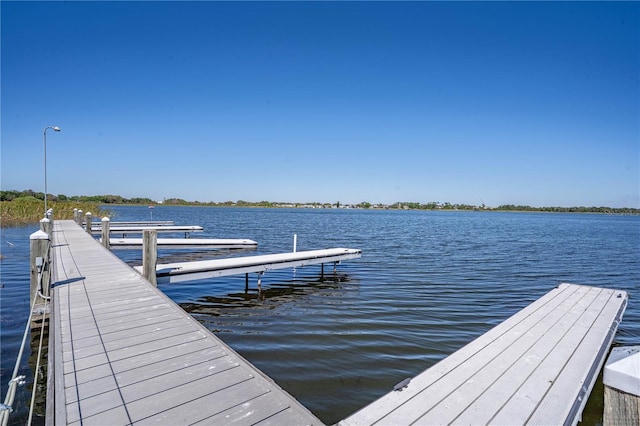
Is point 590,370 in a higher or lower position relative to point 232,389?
lower

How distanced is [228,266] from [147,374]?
677cm

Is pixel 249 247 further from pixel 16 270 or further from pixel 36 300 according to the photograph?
pixel 36 300

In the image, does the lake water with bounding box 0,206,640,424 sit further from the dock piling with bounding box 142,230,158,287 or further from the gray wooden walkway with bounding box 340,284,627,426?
the dock piling with bounding box 142,230,158,287

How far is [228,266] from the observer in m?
10.1

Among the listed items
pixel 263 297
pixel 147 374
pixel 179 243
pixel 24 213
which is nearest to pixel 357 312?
pixel 263 297

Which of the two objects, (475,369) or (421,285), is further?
(421,285)

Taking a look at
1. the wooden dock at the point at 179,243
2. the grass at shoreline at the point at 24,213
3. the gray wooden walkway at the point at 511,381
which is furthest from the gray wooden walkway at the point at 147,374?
the grass at shoreline at the point at 24,213

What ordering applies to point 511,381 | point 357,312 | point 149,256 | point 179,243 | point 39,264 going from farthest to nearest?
point 179,243
point 357,312
point 149,256
point 39,264
point 511,381

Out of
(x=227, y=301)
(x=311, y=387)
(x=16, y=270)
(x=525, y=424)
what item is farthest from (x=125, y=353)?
(x=16, y=270)

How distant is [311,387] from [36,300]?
560 centimetres

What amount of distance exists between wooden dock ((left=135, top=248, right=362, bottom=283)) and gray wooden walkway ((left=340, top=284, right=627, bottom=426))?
22.4 ft

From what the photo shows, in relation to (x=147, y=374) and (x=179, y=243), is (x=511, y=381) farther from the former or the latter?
(x=179, y=243)

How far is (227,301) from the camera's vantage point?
32.3 ft

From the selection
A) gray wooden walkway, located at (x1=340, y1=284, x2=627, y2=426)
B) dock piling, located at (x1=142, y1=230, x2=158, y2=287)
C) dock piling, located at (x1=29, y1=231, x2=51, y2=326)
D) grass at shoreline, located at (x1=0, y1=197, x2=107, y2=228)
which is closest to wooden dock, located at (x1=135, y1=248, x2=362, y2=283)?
dock piling, located at (x1=142, y1=230, x2=158, y2=287)
